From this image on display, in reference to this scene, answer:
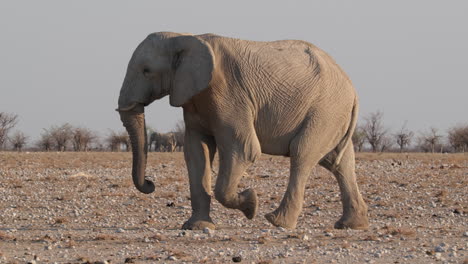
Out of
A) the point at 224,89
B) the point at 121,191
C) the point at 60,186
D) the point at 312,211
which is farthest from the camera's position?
the point at 60,186

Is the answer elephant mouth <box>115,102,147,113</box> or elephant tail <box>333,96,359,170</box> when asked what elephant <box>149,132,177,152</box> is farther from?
elephant mouth <box>115,102,147,113</box>

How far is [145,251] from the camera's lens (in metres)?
9.95

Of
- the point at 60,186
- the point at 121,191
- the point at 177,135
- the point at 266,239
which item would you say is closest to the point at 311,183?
the point at 121,191

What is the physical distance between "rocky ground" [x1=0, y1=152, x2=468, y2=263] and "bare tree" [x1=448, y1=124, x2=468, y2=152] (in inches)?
2300

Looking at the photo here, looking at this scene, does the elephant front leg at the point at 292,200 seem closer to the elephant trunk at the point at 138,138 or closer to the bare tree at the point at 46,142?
the elephant trunk at the point at 138,138

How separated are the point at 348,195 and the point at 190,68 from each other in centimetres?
327

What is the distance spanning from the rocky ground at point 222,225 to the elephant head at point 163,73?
179cm

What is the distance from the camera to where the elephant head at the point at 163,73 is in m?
11.7

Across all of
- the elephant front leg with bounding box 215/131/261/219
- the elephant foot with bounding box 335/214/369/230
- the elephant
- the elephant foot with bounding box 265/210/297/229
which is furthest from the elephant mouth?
the elephant

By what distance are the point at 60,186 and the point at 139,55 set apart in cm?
1033

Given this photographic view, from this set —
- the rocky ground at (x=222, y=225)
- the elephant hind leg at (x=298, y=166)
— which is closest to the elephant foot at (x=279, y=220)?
the elephant hind leg at (x=298, y=166)

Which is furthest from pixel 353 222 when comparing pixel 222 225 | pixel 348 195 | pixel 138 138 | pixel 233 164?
pixel 138 138

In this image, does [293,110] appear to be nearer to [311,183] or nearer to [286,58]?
[286,58]

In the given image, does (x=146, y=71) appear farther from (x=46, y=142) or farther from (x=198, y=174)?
(x=46, y=142)
